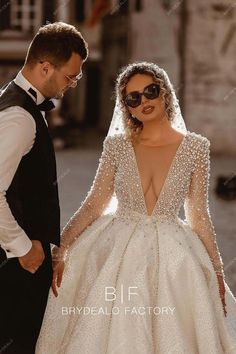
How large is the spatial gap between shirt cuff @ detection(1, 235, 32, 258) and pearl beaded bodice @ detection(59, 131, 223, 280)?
564 mm

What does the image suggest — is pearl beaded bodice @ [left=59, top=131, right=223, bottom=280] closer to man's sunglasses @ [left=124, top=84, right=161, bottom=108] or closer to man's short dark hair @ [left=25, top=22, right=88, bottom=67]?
man's sunglasses @ [left=124, top=84, right=161, bottom=108]

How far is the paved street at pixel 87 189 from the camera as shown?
7616 millimetres

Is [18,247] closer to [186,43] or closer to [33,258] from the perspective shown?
[33,258]

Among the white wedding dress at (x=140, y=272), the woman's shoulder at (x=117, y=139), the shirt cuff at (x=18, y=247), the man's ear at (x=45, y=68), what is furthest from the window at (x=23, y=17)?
the shirt cuff at (x=18, y=247)

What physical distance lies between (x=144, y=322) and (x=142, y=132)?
934 mm

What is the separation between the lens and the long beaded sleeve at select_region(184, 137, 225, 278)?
3719 mm

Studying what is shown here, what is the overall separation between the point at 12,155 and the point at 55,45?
1.75 feet

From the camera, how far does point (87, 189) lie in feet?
38.7

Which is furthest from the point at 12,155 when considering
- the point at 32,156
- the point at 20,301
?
the point at 20,301

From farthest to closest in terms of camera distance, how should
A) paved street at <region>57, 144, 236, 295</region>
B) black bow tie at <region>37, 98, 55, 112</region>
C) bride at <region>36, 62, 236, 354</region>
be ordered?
paved street at <region>57, 144, 236, 295</region> < bride at <region>36, 62, 236, 354</region> < black bow tie at <region>37, 98, 55, 112</region>

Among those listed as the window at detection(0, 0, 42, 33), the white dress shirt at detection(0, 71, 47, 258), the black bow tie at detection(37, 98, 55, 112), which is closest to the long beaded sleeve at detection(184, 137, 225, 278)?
the black bow tie at detection(37, 98, 55, 112)

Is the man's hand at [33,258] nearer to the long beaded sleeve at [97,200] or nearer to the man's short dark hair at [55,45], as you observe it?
the long beaded sleeve at [97,200]

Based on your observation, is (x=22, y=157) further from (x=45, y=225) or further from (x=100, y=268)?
(x=100, y=268)

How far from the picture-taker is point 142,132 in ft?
12.4
